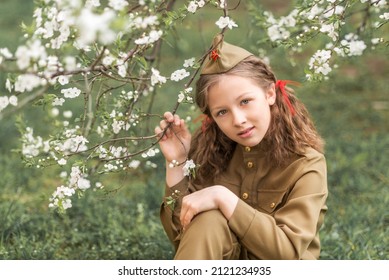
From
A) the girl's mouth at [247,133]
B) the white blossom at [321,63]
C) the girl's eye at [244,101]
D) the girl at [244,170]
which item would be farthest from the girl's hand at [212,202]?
the white blossom at [321,63]

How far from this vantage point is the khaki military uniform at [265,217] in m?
2.41

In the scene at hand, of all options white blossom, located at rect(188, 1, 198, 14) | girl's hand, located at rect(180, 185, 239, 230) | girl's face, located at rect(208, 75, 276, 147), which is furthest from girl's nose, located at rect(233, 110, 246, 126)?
white blossom, located at rect(188, 1, 198, 14)

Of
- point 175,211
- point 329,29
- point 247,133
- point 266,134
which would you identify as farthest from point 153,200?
point 329,29

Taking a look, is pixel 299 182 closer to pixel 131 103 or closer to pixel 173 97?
pixel 131 103

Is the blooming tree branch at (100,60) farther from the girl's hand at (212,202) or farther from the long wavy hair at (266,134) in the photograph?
the girl's hand at (212,202)

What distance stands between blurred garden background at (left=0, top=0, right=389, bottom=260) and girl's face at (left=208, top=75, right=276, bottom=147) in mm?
314

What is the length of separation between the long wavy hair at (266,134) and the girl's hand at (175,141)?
2.1 inches

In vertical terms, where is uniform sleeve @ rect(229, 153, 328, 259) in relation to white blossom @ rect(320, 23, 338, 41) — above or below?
below

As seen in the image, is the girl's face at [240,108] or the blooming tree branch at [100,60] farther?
the girl's face at [240,108]

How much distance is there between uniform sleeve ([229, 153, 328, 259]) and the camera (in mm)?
2422

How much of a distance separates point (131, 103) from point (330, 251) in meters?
1.33

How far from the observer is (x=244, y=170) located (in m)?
2.84

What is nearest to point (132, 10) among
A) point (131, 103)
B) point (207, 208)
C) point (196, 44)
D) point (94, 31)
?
point (131, 103)

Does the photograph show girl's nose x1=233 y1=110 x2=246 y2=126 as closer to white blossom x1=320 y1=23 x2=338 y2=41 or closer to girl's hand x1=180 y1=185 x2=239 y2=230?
girl's hand x1=180 y1=185 x2=239 y2=230
